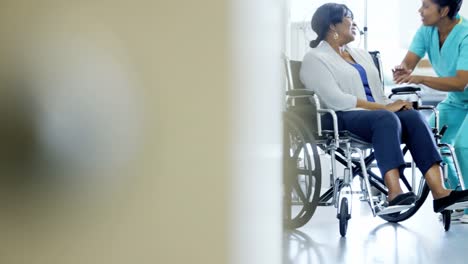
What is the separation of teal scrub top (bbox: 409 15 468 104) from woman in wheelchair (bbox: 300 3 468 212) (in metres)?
0.07

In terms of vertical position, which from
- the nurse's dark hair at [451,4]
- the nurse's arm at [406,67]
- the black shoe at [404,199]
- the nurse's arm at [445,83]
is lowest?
the black shoe at [404,199]

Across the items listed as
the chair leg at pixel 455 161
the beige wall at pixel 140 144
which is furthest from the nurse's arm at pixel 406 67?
the beige wall at pixel 140 144

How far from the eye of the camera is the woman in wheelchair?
524 millimetres

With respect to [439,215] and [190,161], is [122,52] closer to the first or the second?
[190,161]

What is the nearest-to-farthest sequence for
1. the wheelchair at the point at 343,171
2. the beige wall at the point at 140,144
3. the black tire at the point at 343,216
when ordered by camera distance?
the beige wall at the point at 140,144 < the wheelchair at the point at 343,171 < the black tire at the point at 343,216

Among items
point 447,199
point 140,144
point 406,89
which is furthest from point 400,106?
point 140,144

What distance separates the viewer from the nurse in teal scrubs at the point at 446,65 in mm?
613

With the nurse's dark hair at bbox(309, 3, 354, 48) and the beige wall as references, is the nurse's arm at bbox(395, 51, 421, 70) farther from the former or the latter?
the beige wall

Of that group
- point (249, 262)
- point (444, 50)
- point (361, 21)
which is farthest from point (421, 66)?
point (249, 262)

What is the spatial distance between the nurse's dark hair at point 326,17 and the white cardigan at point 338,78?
0.02m

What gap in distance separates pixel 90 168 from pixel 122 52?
22mm

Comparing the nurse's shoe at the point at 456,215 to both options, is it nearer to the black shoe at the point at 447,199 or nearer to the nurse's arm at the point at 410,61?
the black shoe at the point at 447,199

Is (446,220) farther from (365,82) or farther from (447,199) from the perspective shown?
(365,82)

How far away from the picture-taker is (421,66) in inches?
25.2
